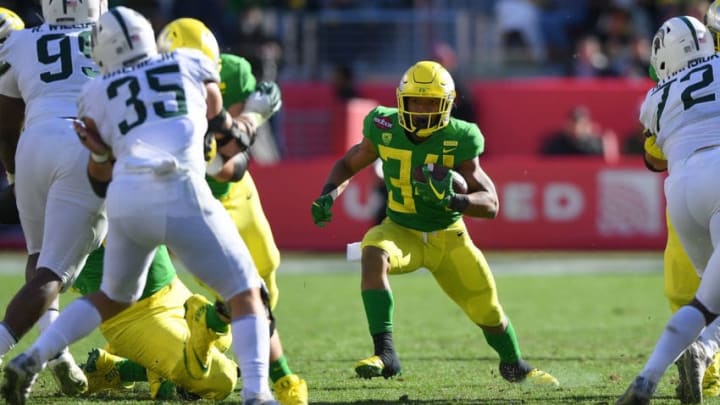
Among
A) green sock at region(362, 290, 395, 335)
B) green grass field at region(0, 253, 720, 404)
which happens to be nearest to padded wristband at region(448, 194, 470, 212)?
green sock at region(362, 290, 395, 335)

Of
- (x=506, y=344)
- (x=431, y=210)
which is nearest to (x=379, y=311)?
(x=431, y=210)

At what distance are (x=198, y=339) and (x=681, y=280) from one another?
2443mm

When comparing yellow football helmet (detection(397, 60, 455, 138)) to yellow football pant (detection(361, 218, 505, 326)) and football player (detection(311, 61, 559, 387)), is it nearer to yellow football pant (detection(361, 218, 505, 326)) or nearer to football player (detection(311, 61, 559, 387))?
football player (detection(311, 61, 559, 387))

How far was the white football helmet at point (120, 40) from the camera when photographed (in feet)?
17.2

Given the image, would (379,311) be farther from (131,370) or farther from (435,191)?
(131,370)

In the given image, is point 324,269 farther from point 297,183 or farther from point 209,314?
point 209,314

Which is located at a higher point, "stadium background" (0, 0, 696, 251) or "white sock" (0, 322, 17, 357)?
"white sock" (0, 322, 17, 357)

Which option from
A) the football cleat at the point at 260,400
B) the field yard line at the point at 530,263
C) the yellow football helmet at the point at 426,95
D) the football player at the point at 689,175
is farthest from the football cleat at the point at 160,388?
the field yard line at the point at 530,263

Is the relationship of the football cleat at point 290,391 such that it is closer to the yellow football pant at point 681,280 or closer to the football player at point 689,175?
the football player at point 689,175

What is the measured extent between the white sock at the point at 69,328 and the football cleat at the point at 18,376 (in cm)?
7

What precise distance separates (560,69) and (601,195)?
295 cm

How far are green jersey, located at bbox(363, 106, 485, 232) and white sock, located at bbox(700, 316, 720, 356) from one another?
1.41 metres

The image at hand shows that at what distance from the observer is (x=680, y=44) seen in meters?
5.96

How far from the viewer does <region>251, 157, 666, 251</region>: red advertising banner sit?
577 inches
